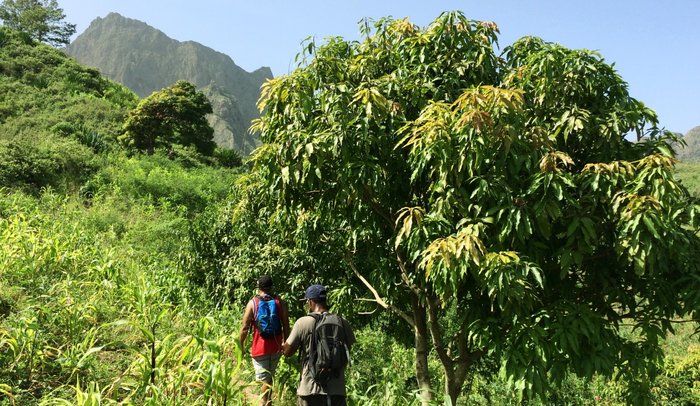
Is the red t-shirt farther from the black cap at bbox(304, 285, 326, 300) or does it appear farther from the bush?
the bush

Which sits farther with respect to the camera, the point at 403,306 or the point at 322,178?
the point at 403,306

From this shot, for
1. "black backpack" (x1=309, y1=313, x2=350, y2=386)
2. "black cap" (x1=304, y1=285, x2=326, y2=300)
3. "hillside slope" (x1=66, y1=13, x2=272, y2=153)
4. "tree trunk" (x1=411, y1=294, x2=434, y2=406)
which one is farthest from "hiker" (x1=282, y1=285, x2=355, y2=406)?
"hillside slope" (x1=66, y1=13, x2=272, y2=153)

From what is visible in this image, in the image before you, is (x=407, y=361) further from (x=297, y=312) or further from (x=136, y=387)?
(x=136, y=387)

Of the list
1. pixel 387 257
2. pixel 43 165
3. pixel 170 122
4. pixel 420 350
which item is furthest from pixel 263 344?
pixel 170 122

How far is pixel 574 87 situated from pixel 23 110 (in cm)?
2305

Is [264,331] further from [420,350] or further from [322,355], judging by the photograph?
A: [420,350]

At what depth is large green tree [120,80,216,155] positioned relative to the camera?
66.0 feet

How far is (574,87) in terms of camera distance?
4.00m

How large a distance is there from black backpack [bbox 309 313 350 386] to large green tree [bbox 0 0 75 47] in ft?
142

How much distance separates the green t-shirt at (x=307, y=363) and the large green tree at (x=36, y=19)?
4315 centimetres

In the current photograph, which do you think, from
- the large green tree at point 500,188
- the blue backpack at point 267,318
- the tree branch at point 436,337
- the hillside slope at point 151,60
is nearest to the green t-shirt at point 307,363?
the blue backpack at point 267,318

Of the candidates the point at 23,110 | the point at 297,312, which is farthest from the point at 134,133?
the point at 297,312

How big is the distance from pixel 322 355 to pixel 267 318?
1.04m

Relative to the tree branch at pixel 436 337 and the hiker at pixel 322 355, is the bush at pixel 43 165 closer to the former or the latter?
the hiker at pixel 322 355
